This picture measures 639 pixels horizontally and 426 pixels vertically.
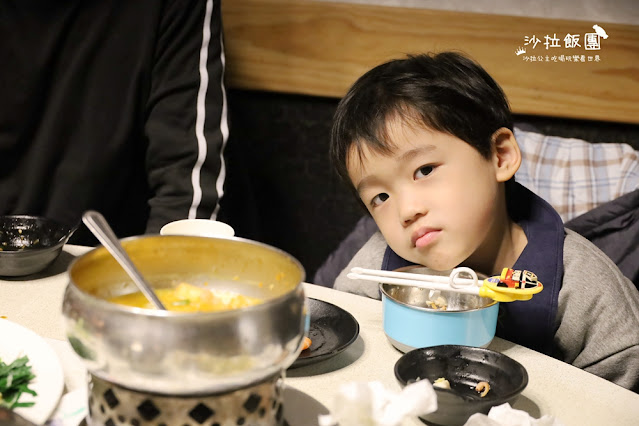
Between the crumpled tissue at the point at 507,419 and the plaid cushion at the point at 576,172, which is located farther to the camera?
the plaid cushion at the point at 576,172

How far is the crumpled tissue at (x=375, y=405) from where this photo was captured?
74 cm

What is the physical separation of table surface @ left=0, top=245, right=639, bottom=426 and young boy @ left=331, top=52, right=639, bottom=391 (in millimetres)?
378

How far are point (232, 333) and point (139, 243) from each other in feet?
0.80

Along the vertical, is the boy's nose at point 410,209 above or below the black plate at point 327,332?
above

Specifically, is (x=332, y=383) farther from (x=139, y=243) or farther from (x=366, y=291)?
(x=366, y=291)

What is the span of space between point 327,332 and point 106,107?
1365mm

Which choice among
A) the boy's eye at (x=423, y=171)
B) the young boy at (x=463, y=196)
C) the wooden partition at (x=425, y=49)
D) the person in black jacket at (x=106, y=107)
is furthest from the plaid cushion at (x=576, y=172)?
the person in black jacket at (x=106, y=107)

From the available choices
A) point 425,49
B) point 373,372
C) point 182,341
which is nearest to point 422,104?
point 373,372

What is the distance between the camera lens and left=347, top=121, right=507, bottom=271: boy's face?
1.59m

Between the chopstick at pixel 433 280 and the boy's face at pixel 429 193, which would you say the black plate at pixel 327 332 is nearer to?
the chopstick at pixel 433 280

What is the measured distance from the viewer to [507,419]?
0.84m

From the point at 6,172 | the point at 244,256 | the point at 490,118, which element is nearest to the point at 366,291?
the point at 490,118

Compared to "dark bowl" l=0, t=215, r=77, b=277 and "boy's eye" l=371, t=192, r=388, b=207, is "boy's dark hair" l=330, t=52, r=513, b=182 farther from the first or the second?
"dark bowl" l=0, t=215, r=77, b=277

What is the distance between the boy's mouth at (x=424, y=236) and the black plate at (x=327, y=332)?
0.41 m
